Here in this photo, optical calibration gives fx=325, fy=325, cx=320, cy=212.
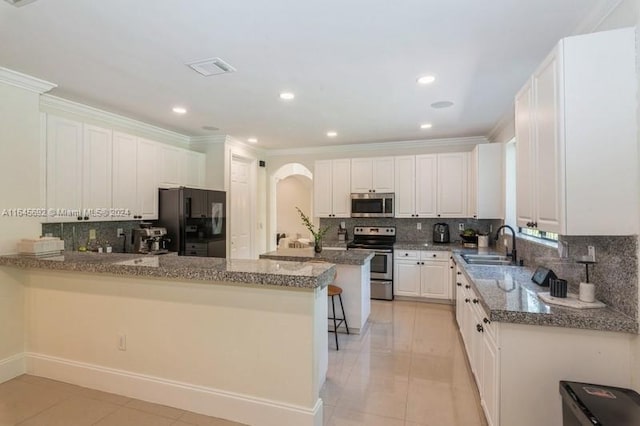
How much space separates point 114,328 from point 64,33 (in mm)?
2136

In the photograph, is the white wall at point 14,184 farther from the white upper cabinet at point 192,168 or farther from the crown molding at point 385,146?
the crown molding at point 385,146

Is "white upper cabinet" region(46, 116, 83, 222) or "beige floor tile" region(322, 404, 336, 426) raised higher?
"white upper cabinet" region(46, 116, 83, 222)

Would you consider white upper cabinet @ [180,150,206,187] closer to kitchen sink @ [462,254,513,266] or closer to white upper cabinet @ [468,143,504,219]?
kitchen sink @ [462,254,513,266]

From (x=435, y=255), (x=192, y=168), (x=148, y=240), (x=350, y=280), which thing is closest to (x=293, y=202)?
(x=192, y=168)

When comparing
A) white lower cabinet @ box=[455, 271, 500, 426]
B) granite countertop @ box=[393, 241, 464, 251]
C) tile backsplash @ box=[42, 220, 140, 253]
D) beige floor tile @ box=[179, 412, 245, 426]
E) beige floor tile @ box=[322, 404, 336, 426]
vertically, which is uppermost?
tile backsplash @ box=[42, 220, 140, 253]

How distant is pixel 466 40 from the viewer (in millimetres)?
2287

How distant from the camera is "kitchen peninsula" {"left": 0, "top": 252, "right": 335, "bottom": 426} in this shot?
2.05 m

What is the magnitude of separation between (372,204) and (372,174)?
0.52m

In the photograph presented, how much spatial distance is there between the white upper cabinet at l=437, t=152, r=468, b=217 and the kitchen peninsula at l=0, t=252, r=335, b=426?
355 cm

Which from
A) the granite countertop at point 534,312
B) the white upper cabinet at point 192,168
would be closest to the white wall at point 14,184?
the white upper cabinet at point 192,168

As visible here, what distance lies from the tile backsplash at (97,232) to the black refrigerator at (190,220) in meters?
0.44

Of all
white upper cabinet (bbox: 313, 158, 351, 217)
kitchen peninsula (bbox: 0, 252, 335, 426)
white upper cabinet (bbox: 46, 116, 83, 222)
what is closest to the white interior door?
white upper cabinet (bbox: 313, 158, 351, 217)

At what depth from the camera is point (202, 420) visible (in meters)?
2.17

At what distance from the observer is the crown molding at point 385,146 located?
17.9 feet
